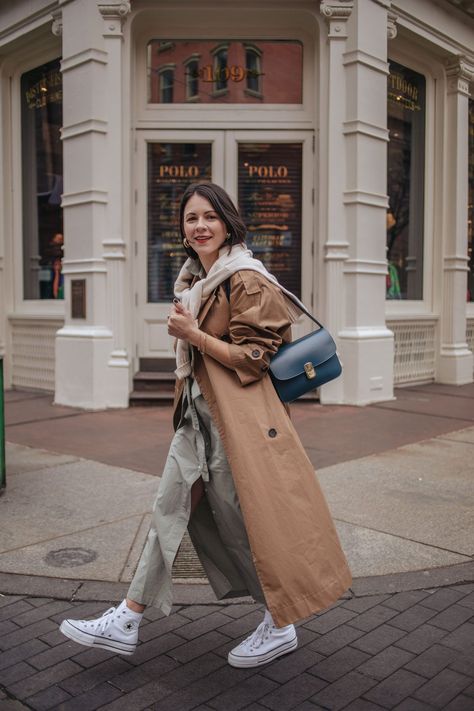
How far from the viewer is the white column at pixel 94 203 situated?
29.5 feet

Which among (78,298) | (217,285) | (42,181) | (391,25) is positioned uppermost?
(391,25)

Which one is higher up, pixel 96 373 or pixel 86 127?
pixel 86 127

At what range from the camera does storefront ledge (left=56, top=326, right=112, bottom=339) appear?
9.04 metres

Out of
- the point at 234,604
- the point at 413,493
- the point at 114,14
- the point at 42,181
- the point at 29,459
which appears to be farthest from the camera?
the point at 42,181

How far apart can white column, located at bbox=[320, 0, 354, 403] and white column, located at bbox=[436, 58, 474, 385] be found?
2.83 m

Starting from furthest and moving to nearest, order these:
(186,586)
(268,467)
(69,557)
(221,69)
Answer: (221,69), (69,557), (186,586), (268,467)

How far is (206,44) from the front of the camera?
381 inches

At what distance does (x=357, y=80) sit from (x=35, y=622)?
7.76 metres

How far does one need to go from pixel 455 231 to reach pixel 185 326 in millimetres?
9399

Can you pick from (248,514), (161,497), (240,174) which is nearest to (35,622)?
(161,497)

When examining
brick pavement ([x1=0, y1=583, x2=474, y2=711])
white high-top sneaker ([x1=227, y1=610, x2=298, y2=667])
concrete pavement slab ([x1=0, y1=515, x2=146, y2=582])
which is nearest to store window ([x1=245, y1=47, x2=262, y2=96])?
concrete pavement slab ([x1=0, y1=515, x2=146, y2=582])

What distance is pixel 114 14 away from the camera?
8.90m

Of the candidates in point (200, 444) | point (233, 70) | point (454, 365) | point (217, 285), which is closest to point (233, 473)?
point (200, 444)

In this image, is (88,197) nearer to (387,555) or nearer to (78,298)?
(78,298)
